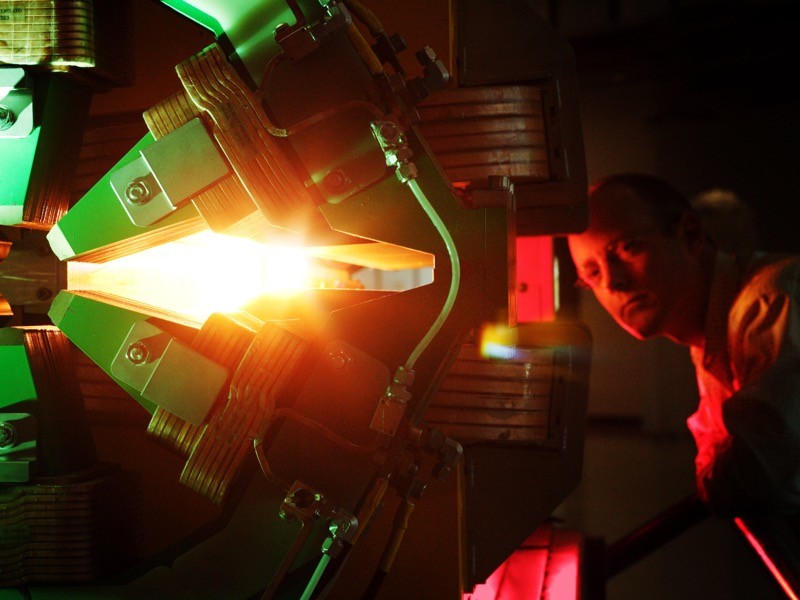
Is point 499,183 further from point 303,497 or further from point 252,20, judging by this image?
point 303,497

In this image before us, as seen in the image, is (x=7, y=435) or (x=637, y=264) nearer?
(x=7, y=435)

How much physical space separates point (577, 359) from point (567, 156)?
0.32 m

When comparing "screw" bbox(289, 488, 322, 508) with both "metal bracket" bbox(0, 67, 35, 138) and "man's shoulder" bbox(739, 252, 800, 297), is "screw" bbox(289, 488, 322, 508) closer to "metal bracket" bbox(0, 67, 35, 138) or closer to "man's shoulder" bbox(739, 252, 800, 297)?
"metal bracket" bbox(0, 67, 35, 138)

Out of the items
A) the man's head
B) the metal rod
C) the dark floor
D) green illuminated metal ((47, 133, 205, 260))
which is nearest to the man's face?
the man's head

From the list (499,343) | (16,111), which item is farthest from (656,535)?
(16,111)

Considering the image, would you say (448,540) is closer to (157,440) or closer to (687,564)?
(157,440)

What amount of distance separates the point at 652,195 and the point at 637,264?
8.1 inches

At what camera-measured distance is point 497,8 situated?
98 cm

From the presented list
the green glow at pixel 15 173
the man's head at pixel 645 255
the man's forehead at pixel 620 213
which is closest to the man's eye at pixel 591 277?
the man's head at pixel 645 255

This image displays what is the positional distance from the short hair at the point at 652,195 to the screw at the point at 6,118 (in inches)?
53.9

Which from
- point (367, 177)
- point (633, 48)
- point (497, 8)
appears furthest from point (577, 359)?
point (633, 48)

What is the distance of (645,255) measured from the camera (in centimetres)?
170

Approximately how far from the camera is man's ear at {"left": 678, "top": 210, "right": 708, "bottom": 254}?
1.78 m

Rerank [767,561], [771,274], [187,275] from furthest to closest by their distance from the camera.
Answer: [771,274], [767,561], [187,275]
